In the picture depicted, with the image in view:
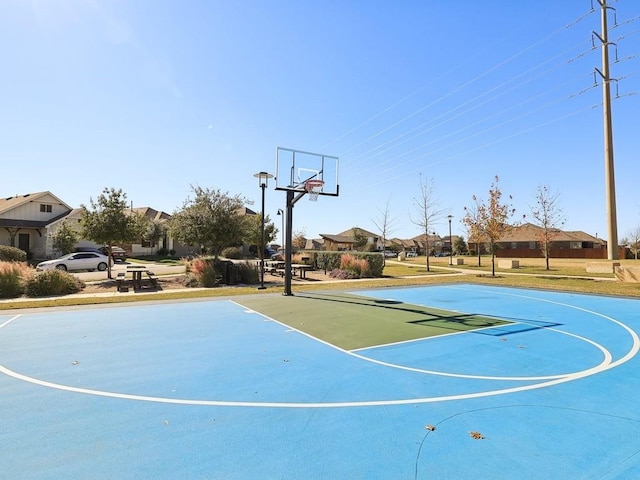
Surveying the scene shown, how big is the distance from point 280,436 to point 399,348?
428 centimetres

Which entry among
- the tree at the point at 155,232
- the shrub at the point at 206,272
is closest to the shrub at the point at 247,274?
the shrub at the point at 206,272

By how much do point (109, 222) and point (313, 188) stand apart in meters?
13.0

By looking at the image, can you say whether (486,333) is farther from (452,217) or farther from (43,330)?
(452,217)

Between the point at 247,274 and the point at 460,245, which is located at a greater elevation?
the point at 460,245

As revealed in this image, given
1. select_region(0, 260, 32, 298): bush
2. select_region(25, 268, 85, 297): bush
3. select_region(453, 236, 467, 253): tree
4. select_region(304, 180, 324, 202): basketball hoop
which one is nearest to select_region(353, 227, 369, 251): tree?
select_region(453, 236, 467, 253): tree

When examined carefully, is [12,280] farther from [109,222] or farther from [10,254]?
[10,254]

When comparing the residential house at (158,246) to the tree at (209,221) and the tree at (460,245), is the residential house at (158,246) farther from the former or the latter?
the tree at (460,245)

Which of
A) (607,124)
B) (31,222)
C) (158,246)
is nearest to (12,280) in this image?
(31,222)

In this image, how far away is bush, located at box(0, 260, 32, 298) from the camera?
1564 cm

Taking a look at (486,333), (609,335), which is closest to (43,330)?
(486,333)

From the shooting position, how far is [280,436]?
4195mm

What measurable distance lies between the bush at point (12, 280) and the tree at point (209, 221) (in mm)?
7588

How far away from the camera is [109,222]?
2114cm

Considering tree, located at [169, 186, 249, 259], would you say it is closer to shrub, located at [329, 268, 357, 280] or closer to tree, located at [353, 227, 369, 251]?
shrub, located at [329, 268, 357, 280]
